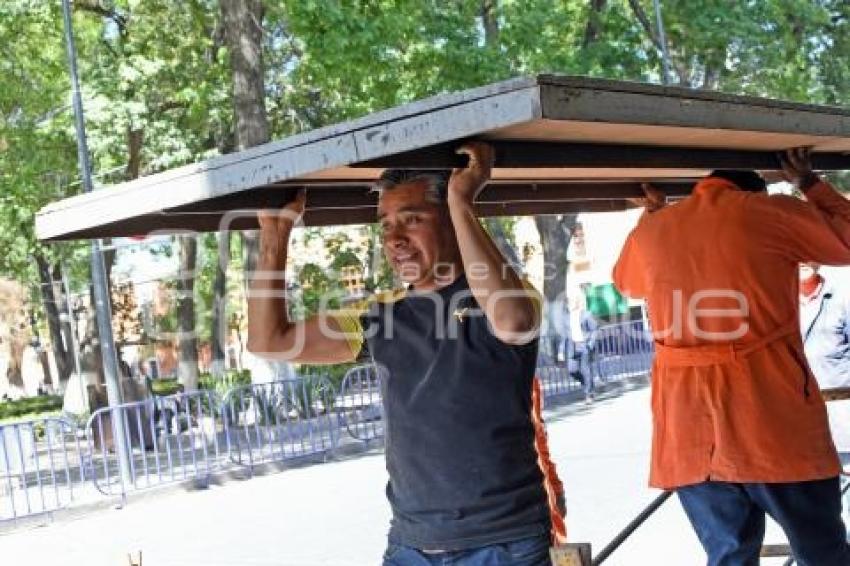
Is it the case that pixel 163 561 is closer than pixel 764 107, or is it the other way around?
pixel 764 107

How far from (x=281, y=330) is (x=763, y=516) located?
4.76 ft

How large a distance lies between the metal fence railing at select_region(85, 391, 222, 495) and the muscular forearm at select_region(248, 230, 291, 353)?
984 cm

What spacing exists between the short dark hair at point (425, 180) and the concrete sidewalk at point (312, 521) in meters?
4.50

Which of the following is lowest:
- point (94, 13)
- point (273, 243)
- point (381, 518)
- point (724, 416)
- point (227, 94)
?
point (381, 518)

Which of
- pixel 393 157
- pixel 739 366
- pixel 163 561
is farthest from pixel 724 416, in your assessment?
pixel 163 561

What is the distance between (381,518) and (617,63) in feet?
48.7

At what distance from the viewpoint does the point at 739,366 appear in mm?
3232

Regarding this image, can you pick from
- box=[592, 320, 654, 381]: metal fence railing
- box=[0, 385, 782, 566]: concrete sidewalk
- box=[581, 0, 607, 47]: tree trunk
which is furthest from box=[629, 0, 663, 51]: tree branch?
box=[0, 385, 782, 566]: concrete sidewalk

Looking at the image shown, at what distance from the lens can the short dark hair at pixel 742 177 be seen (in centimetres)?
334

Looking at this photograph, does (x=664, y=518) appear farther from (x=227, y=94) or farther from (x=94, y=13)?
(x=94, y=13)

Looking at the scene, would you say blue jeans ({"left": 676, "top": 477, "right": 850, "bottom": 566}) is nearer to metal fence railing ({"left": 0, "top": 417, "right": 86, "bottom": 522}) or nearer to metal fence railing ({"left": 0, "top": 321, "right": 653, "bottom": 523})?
metal fence railing ({"left": 0, "top": 321, "right": 653, "bottom": 523})

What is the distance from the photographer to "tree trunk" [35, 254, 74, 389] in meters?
29.6

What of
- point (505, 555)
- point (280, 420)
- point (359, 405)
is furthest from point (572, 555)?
point (359, 405)

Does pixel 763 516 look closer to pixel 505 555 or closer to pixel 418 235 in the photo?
pixel 505 555
